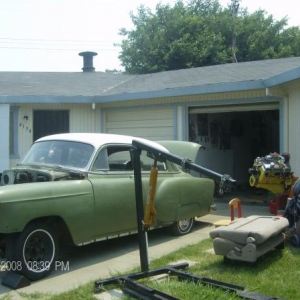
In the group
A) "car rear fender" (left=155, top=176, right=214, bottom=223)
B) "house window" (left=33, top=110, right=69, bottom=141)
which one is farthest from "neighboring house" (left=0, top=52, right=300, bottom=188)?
"car rear fender" (left=155, top=176, right=214, bottom=223)

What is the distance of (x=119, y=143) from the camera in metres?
6.61

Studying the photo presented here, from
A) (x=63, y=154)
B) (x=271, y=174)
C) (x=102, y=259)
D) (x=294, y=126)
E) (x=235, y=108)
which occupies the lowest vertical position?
(x=102, y=259)

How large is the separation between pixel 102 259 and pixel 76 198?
1.05 meters

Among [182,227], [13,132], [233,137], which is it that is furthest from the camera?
[233,137]

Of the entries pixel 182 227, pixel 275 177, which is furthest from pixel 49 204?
pixel 275 177

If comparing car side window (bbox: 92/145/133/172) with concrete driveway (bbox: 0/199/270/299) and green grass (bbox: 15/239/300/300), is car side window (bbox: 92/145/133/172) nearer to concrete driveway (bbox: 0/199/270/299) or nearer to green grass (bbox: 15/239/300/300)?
concrete driveway (bbox: 0/199/270/299)

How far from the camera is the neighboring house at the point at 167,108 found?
33.4 ft

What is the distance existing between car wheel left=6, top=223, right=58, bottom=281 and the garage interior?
6.80 meters

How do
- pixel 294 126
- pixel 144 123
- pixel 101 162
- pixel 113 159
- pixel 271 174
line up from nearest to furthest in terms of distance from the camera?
pixel 101 162
pixel 113 159
pixel 271 174
pixel 294 126
pixel 144 123

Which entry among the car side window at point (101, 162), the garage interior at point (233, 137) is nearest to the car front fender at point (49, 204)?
the car side window at point (101, 162)

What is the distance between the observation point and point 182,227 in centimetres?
747

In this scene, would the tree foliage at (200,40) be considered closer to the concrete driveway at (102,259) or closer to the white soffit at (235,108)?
the white soffit at (235,108)

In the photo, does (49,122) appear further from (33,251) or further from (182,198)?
(33,251)

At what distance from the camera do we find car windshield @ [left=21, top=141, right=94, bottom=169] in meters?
6.15
